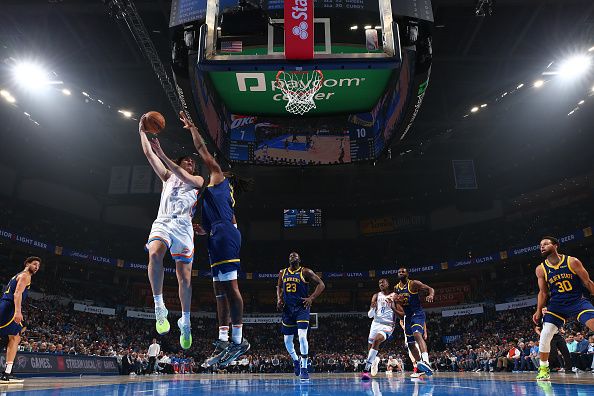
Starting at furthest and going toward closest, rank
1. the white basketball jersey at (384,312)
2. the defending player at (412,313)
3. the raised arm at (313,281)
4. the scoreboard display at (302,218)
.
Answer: the scoreboard display at (302,218) < the white basketball jersey at (384,312) < the defending player at (412,313) < the raised arm at (313,281)

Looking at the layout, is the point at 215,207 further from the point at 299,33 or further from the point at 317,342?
the point at 317,342

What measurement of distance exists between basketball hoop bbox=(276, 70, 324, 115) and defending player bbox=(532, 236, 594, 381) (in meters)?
5.31

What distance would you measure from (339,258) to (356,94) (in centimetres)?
2579

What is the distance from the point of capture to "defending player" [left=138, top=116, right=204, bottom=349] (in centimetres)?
461

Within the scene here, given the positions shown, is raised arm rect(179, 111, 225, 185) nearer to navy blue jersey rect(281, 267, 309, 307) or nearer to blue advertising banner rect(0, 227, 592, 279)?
navy blue jersey rect(281, 267, 309, 307)

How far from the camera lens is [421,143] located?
2303cm

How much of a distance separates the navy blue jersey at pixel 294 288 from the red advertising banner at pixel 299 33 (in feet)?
15.6

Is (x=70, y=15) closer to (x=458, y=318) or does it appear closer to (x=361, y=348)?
(x=361, y=348)

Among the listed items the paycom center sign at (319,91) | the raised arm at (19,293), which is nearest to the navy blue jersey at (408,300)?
the paycom center sign at (319,91)

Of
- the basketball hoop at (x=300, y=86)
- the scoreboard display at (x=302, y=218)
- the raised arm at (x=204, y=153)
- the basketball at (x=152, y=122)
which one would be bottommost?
the raised arm at (x=204, y=153)

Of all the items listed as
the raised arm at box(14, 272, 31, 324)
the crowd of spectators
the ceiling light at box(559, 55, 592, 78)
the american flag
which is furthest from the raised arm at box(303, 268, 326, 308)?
the ceiling light at box(559, 55, 592, 78)

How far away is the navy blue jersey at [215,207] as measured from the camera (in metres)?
4.78

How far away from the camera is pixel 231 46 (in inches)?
279

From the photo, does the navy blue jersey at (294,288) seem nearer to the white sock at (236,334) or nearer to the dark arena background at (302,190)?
the dark arena background at (302,190)
